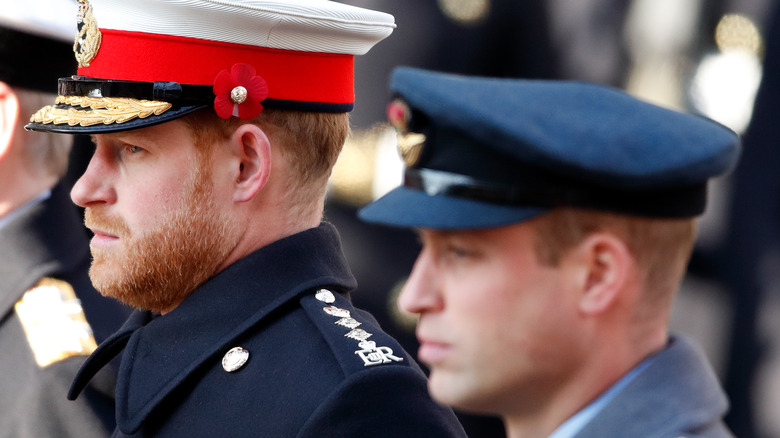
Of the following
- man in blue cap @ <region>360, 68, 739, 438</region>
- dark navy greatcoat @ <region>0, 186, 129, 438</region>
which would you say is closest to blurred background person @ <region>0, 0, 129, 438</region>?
dark navy greatcoat @ <region>0, 186, 129, 438</region>

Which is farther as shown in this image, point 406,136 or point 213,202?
point 213,202

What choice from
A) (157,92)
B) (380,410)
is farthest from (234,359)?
(157,92)

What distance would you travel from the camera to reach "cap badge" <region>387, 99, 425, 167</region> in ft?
5.69

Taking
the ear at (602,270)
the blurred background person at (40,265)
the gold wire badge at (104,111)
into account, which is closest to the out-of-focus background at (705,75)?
the blurred background person at (40,265)

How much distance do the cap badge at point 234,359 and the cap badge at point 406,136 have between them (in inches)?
28.8

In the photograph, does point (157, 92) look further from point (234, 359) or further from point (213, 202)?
point (234, 359)

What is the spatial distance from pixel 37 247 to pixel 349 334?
1.27 metres

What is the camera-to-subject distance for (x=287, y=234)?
2.50m

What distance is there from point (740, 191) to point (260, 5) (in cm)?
157

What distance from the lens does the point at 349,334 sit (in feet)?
7.48

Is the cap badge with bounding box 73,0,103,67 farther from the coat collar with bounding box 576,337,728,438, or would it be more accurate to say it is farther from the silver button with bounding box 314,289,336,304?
the coat collar with bounding box 576,337,728,438

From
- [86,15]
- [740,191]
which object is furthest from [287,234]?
[740,191]

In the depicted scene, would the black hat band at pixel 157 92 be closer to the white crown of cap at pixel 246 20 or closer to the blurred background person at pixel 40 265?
the white crown of cap at pixel 246 20

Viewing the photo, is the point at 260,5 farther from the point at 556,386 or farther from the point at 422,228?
the point at 556,386
